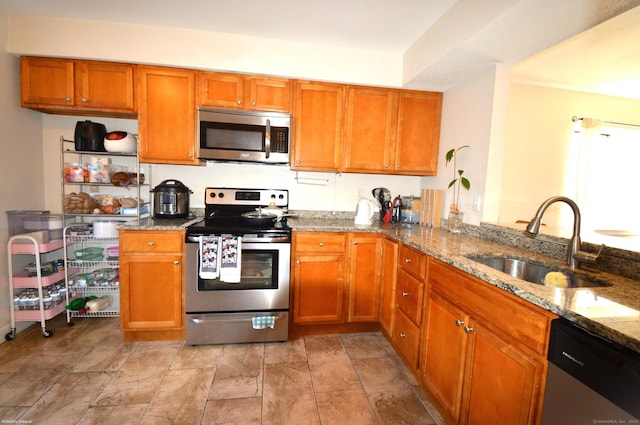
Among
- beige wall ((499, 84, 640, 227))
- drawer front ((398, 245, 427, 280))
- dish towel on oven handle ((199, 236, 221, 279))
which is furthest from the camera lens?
beige wall ((499, 84, 640, 227))

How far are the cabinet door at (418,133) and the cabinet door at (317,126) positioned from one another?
2.00ft

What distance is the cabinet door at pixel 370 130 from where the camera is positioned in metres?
2.59

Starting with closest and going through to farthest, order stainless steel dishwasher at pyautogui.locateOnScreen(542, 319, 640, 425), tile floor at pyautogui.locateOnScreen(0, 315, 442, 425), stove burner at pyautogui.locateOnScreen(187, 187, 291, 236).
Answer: stainless steel dishwasher at pyautogui.locateOnScreen(542, 319, 640, 425) → tile floor at pyautogui.locateOnScreen(0, 315, 442, 425) → stove burner at pyautogui.locateOnScreen(187, 187, 291, 236)

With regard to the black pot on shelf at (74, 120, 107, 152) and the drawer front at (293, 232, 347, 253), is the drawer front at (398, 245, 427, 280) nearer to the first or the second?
the drawer front at (293, 232, 347, 253)

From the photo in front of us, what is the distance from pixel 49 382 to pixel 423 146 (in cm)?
333

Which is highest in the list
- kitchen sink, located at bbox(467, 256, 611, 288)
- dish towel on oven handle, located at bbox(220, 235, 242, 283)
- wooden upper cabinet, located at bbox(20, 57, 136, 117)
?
wooden upper cabinet, located at bbox(20, 57, 136, 117)

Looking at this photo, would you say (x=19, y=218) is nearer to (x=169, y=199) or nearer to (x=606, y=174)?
(x=169, y=199)

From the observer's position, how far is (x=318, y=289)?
2.33 metres

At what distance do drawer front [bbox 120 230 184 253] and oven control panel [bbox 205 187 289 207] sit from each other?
1.90 feet

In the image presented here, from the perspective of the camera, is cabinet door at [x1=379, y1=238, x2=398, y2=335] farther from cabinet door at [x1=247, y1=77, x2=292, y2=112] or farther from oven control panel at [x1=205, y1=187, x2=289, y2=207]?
cabinet door at [x1=247, y1=77, x2=292, y2=112]

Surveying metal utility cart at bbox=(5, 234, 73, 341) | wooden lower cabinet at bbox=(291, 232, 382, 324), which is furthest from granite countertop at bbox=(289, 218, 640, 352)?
metal utility cart at bbox=(5, 234, 73, 341)

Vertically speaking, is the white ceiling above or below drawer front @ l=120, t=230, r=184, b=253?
above

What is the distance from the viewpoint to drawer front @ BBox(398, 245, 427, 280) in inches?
69.9

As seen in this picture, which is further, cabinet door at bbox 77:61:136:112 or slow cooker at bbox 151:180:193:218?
slow cooker at bbox 151:180:193:218
